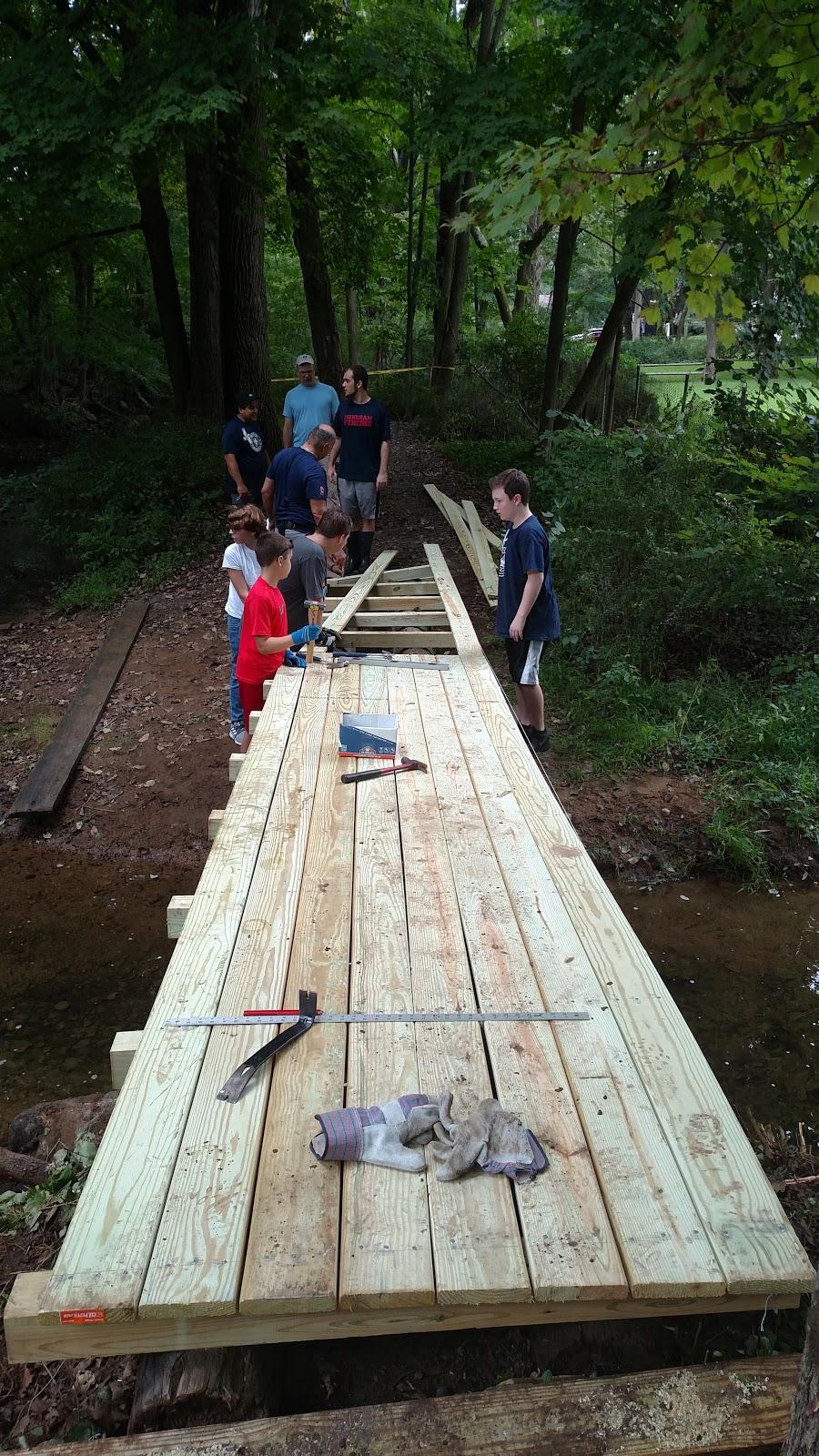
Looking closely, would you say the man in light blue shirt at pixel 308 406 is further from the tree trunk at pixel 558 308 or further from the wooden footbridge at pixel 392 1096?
the wooden footbridge at pixel 392 1096

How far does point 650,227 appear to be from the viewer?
32.4 ft

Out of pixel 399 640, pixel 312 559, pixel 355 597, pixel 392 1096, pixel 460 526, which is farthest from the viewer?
pixel 460 526

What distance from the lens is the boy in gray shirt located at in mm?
6320

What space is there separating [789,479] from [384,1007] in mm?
6871

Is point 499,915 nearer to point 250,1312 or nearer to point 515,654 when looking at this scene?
point 250,1312

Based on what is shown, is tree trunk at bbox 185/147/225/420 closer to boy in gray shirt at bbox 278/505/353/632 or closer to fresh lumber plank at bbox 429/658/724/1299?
boy in gray shirt at bbox 278/505/353/632

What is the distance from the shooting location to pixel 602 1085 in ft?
8.34

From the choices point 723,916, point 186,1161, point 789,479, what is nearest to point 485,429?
point 789,479

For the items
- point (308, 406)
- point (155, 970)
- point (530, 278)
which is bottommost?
point (155, 970)

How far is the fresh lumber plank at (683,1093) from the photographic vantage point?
6.77 feet

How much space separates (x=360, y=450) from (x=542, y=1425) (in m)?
7.84

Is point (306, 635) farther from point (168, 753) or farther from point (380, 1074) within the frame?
point (380, 1074)

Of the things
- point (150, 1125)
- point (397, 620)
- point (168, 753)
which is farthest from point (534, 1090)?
point (168, 753)

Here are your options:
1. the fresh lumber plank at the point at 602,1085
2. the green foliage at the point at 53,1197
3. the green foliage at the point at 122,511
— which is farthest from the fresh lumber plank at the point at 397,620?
the green foliage at the point at 53,1197
